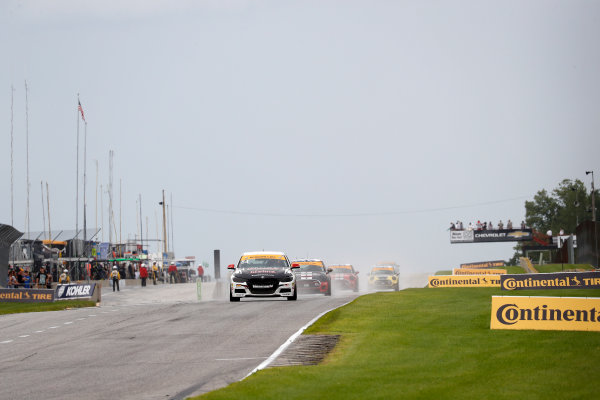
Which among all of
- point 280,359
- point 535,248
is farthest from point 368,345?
point 535,248

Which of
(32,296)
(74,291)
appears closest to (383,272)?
(74,291)

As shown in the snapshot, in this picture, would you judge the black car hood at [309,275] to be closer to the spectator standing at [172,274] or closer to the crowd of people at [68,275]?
the crowd of people at [68,275]

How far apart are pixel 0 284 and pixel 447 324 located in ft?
100

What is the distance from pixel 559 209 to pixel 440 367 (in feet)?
443

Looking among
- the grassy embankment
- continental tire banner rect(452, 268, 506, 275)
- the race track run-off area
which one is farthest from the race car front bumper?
continental tire banner rect(452, 268, 506, 275)

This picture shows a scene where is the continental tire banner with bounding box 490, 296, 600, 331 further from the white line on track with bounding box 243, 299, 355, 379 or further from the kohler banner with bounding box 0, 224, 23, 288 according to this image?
the kohler banner with bounding box 0, 224, 23, 288

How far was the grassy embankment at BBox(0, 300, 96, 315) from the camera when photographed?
110 ft

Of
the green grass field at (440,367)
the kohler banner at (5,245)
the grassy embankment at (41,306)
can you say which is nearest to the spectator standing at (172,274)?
the kohler banner at (5,245)

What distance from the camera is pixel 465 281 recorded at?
4131 cm

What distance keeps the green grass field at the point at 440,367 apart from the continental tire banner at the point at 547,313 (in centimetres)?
21

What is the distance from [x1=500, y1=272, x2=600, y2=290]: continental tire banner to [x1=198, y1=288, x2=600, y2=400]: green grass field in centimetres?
1408

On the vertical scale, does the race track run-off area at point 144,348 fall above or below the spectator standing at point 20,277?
below

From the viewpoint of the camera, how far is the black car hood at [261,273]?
27.7 m

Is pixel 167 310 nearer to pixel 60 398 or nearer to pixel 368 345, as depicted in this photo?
pixel 368 345
